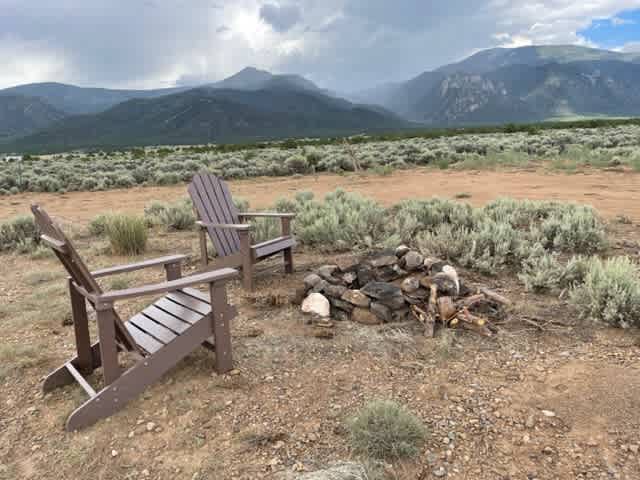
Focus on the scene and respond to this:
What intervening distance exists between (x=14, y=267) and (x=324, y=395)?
523cm

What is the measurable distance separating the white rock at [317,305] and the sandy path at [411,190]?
5.36m

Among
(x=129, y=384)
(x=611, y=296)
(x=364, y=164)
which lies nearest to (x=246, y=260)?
(x=129, y=384)

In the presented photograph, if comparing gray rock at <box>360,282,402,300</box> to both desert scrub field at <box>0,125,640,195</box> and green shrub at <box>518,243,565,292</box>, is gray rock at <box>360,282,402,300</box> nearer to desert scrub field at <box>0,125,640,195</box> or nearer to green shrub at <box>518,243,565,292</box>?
green shrub at <box>518,243,565,292</box>

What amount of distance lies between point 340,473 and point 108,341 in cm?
145

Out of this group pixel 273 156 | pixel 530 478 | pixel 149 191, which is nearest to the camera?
pixel 530 478

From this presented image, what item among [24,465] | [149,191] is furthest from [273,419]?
[149,191]

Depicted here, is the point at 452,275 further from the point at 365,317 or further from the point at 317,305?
the point at 317,305

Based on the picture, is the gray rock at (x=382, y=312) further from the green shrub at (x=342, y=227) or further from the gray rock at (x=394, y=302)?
the green shrub at (x=342, y=227)

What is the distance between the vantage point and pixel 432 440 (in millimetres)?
2453

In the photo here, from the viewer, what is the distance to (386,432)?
238cm

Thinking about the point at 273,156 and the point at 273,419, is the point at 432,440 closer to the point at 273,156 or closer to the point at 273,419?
the point at 273,419

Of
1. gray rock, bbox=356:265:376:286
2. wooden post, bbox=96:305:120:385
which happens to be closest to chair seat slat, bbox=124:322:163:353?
wooden post, bbox=96:305:120:385

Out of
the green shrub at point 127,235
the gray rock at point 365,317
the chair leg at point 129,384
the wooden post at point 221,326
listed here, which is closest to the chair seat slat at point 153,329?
the chair leg at point 129,384

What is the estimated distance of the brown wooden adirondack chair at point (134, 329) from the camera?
2545 mm
